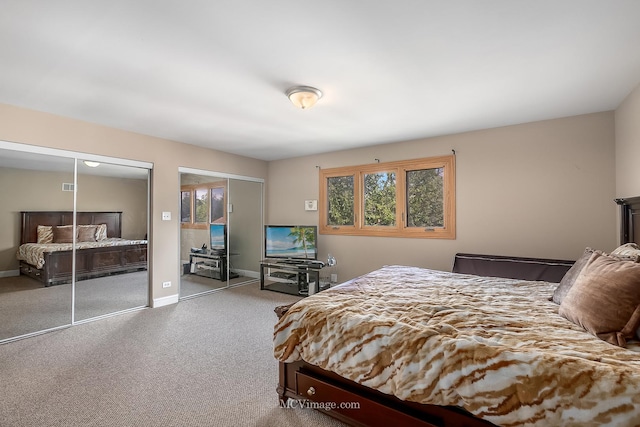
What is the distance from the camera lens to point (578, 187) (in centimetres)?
326

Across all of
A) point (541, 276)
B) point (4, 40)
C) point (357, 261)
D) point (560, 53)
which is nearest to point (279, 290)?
point (357, 261)

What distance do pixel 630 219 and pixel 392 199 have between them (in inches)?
101

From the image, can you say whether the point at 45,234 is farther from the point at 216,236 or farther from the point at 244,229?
the point at 244,229

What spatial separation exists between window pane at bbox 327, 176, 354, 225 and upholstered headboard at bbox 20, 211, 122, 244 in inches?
127

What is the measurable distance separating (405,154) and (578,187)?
2077 millimetres

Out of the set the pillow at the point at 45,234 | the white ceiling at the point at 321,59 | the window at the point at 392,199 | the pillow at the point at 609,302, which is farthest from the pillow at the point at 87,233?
the pillow at the point at 609,302

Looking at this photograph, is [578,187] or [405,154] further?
[405,154]

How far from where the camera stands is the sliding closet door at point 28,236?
10.0 feet

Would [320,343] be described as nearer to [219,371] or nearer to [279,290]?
[219,371]

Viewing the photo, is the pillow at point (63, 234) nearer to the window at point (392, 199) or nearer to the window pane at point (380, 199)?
the window at point (392, 199)

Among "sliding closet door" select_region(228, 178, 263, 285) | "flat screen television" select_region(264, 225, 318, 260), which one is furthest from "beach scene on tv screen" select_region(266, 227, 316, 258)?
"sliding closet door" select_region(228, 178, 263, 285)

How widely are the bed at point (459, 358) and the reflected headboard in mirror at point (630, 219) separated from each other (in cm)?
79

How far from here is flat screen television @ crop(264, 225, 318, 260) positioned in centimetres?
495

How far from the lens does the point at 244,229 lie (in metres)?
5.49
